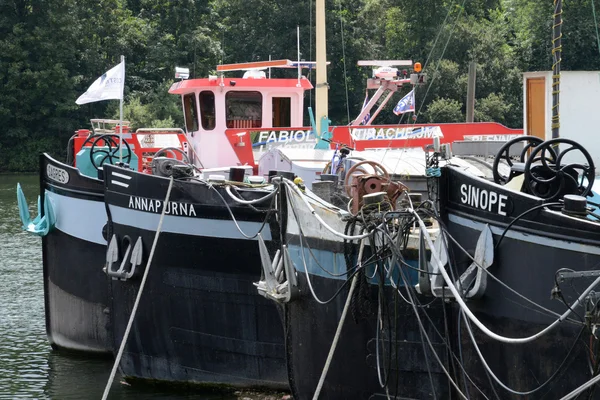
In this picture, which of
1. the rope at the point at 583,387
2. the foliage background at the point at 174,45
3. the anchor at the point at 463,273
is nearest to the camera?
the rope at the point at 583,387

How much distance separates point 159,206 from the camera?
40.4ft

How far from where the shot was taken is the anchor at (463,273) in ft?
25.1

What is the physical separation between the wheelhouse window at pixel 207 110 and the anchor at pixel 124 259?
533 centimetres

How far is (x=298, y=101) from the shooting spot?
61.2ft

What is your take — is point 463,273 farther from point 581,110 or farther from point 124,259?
point 581,110

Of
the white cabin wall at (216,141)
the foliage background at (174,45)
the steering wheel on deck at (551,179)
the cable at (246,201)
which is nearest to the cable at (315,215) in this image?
the cable at (246,201)

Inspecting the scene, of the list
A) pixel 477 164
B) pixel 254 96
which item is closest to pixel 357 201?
pixel 477 164

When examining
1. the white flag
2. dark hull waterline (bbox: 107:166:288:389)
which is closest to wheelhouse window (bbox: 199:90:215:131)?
the white flag

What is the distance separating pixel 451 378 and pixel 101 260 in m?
7.08

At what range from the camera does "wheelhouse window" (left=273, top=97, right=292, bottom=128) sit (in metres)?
18.6

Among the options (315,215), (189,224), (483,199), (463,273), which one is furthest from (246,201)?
(483,199)

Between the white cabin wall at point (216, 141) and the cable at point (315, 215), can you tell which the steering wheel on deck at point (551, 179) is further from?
the white cabin wall at point (216, 141)

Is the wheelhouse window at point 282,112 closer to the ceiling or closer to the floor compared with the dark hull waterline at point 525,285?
closer to the ceiling

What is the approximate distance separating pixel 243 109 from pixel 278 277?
8.10 m
